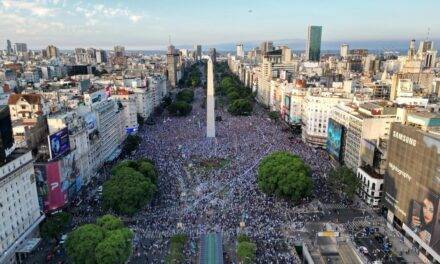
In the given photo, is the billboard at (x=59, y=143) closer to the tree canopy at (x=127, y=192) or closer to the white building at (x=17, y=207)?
the white building at (x=17, y=207)

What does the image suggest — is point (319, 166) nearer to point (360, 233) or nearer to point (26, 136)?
point (360, 233)

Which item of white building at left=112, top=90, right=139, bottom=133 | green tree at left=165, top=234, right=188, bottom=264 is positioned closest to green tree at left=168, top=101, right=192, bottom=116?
white building at left=112, top=90, right=139, bottom=133

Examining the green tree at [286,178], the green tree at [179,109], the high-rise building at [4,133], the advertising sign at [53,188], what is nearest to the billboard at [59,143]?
the advertising sign at [53,188]

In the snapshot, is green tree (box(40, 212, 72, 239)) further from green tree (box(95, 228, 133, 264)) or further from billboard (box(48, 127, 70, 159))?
billboard (box(48, 127, 70, 159))

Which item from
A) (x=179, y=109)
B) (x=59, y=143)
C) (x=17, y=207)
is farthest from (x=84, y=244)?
(x=179, y=109)

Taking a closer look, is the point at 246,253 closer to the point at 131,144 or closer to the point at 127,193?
the point at 127,193

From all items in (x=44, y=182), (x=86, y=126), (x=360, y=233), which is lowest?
(x=360, y=233)

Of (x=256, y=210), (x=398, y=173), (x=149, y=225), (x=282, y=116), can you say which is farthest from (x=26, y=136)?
(x=282, y=116)
